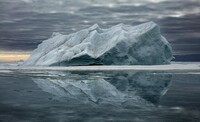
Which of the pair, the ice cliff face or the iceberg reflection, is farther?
the ice cliff face

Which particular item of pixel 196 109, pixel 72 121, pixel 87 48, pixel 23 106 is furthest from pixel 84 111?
pixel 87 48

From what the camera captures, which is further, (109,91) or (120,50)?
(120,50)

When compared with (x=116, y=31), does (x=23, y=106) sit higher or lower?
lower

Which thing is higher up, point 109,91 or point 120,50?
point 120,50

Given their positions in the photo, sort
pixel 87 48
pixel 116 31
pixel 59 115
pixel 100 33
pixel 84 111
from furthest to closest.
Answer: pixel 100 33 < pixel 116 31 < pixel 87 48 < pixel 84 111 < pixel 59 115

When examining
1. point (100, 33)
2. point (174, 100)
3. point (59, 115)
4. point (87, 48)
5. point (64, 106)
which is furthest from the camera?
point (100, 33)

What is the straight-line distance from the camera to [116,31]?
3512 centimetres

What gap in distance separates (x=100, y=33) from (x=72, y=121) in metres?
32.6

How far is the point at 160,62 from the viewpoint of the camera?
33.8 metres

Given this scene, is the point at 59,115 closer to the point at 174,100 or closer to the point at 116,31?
the point at 174,100

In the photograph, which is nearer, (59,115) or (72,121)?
(72,121)

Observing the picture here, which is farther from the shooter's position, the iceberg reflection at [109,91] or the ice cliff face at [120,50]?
the ice cliff face at [120,50]

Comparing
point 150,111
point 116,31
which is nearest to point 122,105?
point 150,111

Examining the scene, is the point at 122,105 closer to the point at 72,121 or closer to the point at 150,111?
the point at 150,111
